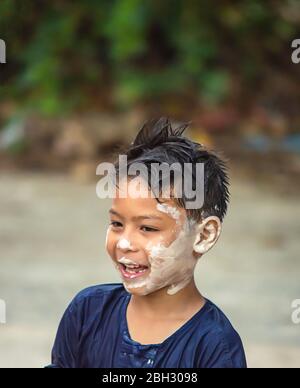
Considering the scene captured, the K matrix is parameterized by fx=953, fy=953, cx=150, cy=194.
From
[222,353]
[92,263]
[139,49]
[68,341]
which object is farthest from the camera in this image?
[139,49]

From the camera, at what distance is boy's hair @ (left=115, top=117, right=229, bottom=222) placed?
183 centimetres

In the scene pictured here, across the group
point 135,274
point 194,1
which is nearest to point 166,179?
point 135,274

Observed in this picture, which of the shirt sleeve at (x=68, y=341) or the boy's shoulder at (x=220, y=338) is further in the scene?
the shirt sleeve at (x=68, y=341)

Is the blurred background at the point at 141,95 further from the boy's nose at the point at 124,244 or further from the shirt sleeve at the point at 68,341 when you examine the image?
the boy's nose at the point at 124,244

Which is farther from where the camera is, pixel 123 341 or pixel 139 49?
pixel 139 49

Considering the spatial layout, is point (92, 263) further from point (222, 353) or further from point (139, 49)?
point (222, 353)

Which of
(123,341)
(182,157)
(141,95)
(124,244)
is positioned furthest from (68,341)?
(141,95)

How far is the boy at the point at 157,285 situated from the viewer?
1783mm

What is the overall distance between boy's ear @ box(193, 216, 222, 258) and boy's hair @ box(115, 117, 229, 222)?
1cm

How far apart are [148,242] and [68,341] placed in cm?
27

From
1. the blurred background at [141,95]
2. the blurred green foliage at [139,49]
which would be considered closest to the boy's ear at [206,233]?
the blurred background at [141,95]

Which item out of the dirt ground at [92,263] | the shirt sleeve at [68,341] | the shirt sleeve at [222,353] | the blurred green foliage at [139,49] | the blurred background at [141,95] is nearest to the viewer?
the shirt sleeve at [222,353]

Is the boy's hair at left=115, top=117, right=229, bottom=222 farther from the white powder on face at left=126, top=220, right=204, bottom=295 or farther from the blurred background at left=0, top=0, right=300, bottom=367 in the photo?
the blurred background at left=0, top=0, right=300, bottom=367

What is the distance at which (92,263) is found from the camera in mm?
5285
